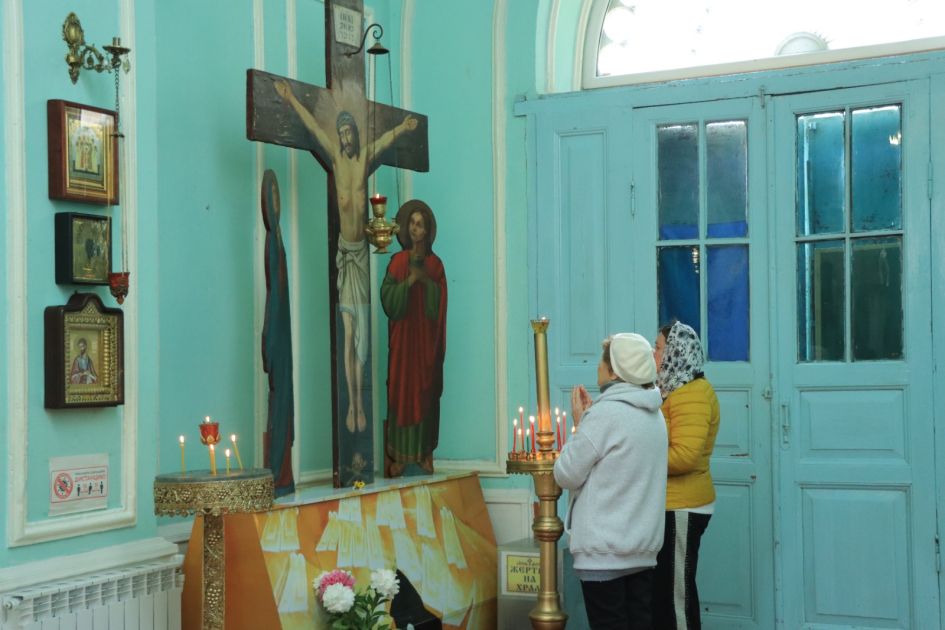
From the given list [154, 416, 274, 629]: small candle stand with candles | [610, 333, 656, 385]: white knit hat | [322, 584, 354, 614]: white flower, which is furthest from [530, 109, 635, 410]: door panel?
[154, 416, 274, 629]: small candle stand with candles

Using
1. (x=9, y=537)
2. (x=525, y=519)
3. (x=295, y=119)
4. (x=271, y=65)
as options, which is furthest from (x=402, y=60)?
(x=9, y=537)

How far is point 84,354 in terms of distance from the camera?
4258 mm

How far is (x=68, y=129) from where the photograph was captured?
4.21 m

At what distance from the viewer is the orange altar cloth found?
470 centimetres

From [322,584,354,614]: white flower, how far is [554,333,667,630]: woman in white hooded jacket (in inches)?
35.1

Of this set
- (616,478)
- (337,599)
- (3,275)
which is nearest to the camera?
(3,275)

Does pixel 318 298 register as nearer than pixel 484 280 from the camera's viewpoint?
Yes

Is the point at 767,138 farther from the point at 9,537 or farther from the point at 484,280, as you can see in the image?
the point at 9,537

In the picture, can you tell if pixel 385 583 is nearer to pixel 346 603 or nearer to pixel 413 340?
pixel 346 603

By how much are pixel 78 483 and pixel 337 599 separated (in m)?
1.09

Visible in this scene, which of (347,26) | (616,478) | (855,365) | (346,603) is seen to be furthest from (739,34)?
(346,603)

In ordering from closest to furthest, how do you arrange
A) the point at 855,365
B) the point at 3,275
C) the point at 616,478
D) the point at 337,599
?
the point at 3,275 < the point at 616,478 < the point at 337,599 < the point at 855,365

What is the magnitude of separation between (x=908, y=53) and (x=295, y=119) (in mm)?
2884

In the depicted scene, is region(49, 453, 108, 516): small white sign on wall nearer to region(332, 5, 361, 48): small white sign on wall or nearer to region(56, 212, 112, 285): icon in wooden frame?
region(56, 212, 112, 285): icon in wooden frame
